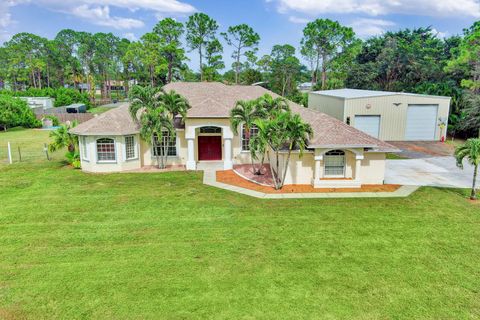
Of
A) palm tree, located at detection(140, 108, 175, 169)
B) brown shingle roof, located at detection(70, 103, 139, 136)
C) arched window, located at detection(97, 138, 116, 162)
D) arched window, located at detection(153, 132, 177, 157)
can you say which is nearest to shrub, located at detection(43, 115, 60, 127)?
brown shingle roof, located at detection(70, 103, 139, 136)

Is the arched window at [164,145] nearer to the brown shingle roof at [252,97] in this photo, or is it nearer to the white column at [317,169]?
the brown shingle roof at [252,97]

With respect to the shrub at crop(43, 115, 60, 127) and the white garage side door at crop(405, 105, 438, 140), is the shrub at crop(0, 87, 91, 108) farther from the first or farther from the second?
the white garage side door at crop(405, 105, 438, 140)

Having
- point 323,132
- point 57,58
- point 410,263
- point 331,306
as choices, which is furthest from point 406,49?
point 57,58

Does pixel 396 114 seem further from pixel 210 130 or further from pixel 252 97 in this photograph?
pixel 210 130

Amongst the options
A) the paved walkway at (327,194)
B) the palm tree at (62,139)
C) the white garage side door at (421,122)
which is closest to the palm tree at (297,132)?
the paved walkway at (327,194)

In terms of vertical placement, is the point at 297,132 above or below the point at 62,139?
above

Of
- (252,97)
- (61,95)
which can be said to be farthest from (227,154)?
(61,95)
